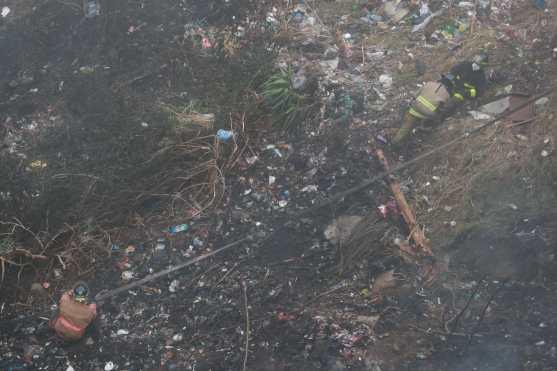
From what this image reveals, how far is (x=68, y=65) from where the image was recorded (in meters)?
5.62

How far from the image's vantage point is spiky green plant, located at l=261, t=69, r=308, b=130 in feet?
15.7

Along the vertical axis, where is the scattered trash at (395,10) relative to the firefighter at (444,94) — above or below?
above

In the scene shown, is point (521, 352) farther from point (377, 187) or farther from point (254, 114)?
point (254, 114)

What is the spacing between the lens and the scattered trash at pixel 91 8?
598 centimetres

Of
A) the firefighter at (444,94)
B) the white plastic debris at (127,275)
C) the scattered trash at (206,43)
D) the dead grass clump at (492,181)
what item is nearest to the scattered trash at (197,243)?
the white plastic debris at (127,275)

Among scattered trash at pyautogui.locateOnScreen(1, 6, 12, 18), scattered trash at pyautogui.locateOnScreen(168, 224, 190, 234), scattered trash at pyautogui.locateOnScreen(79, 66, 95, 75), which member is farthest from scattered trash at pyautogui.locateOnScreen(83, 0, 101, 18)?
scattered trash at pyautogui.locateOnScreen(168, 224, 190, 234)

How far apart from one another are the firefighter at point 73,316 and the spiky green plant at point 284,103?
2.43m

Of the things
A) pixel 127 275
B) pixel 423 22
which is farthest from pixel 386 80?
pixel 127 275

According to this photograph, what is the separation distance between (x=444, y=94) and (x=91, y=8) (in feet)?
14.6

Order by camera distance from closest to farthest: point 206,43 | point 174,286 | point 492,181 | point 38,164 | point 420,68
A: point 174,286 → point 492,181 → point 38,164 → point 420,68 → point 206,43

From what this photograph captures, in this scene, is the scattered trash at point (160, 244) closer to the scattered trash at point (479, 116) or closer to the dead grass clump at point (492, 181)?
the dead grass clump at point (492, 181)

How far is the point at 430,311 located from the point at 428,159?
1482mm

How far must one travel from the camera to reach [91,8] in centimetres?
601

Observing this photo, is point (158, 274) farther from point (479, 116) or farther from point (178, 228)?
point (479, 116)
